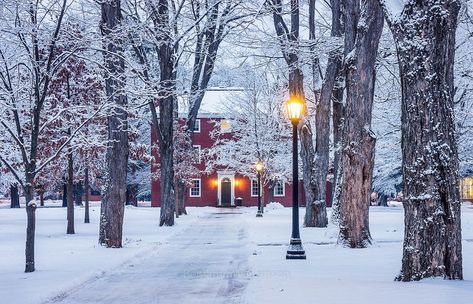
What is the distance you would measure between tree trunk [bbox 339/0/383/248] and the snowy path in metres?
2.85

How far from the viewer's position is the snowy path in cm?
930

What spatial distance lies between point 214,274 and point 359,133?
17.7ft

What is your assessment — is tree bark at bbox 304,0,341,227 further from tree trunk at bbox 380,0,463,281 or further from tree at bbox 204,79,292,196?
tree at bbox 204,79,292,196

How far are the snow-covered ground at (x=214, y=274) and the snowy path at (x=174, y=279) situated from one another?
2cm

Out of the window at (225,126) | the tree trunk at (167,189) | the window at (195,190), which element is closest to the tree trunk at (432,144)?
the tree trunk at (167,189)

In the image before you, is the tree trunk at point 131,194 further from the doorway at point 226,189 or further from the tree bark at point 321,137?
the tree bark at point 321,137

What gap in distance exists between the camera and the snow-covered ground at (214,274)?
862cm

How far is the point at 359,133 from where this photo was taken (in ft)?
49.6

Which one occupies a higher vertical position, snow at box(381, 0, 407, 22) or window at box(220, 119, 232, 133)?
window at box(220, 119, 232, 133)

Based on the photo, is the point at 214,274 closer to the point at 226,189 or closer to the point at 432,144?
the point at 432,144

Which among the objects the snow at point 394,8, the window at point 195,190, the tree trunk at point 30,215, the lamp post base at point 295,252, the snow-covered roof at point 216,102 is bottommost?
the lamp post base at point 295,252

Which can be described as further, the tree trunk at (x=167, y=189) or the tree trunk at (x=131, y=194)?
the tree trunk at (x=131, y=194)

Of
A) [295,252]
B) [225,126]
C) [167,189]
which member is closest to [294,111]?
[295,252]

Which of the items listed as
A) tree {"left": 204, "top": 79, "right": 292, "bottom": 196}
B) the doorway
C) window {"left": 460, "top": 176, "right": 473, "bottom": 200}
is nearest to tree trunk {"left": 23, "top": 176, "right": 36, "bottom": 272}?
tree {"left": 204, "top": 79, "right": 292, "bottom": 196}
